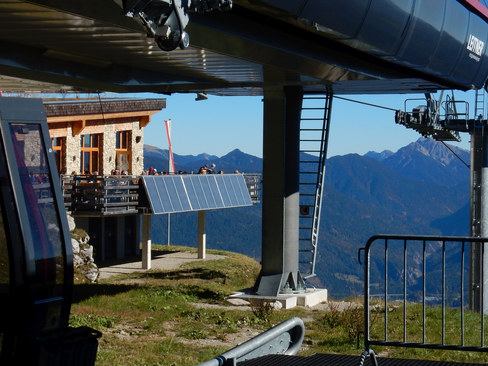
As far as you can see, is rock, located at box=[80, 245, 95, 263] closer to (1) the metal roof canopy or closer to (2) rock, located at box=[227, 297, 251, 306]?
(1) the metal roof canopy

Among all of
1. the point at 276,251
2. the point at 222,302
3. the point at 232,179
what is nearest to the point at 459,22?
the point at 276,251

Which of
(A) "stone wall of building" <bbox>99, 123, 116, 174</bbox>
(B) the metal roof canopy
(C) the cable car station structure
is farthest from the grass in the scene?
(A) "stone wall of building" <bbox>99, 123, 116, 174</bbox>

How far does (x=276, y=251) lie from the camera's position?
21156 mm

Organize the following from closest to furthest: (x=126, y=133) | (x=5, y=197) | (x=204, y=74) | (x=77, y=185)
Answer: (x=5, y=197) → (x=204, y=74) → (x=77, y=185) → (x=126, y=133)

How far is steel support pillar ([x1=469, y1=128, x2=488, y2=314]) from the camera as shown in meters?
29.9

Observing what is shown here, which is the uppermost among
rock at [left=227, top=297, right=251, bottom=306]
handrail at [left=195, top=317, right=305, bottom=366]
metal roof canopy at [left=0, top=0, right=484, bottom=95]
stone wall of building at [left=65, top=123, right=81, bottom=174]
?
metal roof canopy at [left=0, top=0, right=484, bottom=95]

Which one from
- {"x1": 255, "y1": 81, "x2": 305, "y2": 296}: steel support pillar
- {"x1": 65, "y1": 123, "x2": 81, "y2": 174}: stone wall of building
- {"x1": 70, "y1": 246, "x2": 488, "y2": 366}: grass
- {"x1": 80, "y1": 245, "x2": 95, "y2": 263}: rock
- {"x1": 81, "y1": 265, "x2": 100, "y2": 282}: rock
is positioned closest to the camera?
{"x1": 70, "y1": 246, "x2": 488, "y2": 366}: grass

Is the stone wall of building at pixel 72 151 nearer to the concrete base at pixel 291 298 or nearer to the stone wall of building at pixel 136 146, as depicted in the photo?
the stone wall of building at pixel 136 146

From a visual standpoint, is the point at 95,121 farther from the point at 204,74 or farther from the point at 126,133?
the point at 204,74

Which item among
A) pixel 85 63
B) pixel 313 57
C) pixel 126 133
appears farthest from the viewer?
pixel 126 133

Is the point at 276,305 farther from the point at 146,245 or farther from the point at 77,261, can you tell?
the point at 146,245

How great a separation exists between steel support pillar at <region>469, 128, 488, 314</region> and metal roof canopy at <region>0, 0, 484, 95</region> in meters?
10.1

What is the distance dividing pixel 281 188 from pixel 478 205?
11686mm

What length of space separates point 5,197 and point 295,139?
1615cm
